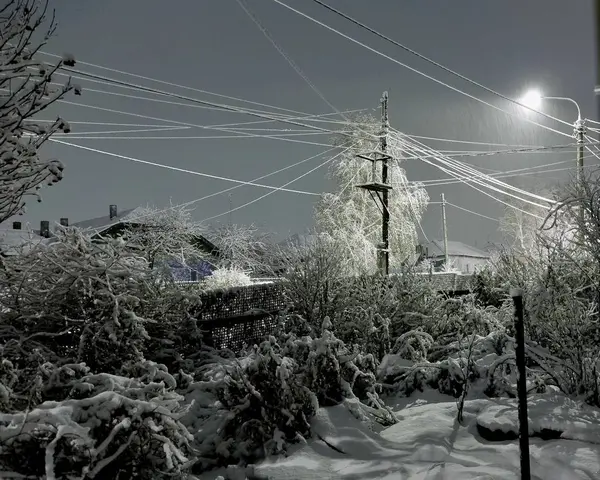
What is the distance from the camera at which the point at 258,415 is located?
A: 5988 mm

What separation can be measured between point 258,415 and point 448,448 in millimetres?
2129

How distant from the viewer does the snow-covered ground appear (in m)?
4.61

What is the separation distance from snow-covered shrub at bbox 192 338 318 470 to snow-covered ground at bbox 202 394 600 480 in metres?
0.21

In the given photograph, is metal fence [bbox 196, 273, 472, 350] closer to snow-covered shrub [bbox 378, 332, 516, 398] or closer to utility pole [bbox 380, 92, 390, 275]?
snow-covered shrub [bbox 378, 332, 516, 398]

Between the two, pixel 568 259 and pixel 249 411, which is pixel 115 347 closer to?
pixel 249 411

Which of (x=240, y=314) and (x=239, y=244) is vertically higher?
(x=239, y=244)

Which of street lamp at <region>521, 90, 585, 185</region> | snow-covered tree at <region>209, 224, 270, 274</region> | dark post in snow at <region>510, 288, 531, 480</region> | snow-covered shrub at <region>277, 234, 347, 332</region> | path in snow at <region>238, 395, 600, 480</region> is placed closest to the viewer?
dark post in snow at <region>510, 288, 531, 480</region>

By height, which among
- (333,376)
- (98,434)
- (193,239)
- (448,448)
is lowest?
(448,448)

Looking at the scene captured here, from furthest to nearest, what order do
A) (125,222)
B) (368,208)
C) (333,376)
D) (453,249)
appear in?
(453,249), (368,208), (125,222), (333,376)

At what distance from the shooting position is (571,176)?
6.81 meters

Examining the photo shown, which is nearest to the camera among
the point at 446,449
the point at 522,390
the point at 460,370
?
the point at 522,390

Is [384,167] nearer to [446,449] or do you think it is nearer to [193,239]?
[446,449]

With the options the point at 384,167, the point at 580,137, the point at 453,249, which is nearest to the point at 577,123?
the point at 580,137

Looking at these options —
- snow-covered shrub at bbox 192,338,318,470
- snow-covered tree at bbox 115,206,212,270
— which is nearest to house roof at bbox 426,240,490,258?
snow-covered tree at bbox 115,206,212,270
